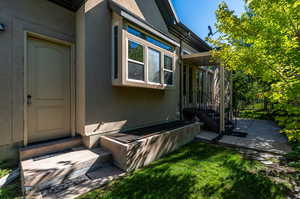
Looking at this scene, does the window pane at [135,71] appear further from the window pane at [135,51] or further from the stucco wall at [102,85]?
the stucco wall at [102,85]

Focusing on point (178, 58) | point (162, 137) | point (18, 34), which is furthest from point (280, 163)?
point (18, 34)

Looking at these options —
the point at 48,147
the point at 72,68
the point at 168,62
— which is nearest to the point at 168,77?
the point at 168,62

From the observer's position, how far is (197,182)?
267 centimetres

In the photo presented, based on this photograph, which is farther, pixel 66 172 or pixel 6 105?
pixel 6 105

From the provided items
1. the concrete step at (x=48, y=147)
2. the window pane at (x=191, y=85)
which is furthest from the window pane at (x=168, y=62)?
the concrete step at (x=48, y=147)

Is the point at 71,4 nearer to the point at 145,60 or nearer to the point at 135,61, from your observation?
the point at 135,61

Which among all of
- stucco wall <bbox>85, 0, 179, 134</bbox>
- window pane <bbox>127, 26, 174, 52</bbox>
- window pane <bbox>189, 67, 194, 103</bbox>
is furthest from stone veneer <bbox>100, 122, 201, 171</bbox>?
window pane <bbox>189, 67, 194, 103</bbox>

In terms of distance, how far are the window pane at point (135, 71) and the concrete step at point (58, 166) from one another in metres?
2.12

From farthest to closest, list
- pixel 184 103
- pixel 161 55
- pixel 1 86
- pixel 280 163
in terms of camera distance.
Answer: pixel 184 103 → pixel 161 55 → pixel 280 163 → pixel 1 86

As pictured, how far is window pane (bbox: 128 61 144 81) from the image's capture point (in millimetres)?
4039

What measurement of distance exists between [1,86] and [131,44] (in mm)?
3005

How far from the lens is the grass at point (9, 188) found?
90.3 inches

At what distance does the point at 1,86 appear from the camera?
112 inches

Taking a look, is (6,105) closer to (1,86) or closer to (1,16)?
(1,86)
